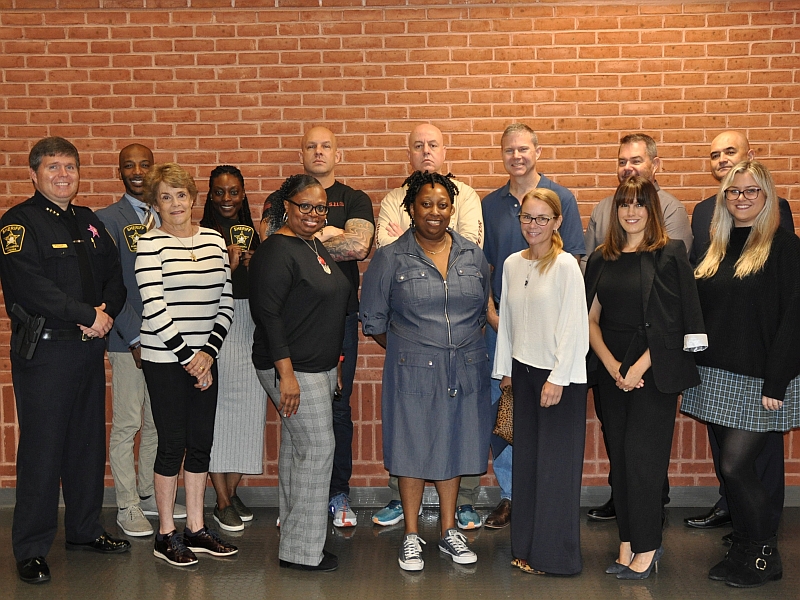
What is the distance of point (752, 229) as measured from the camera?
3938mm

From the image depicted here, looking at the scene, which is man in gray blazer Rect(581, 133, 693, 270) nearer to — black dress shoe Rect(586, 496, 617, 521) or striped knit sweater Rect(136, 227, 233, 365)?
black dress shoe Rect(586, 496, 617, 521)

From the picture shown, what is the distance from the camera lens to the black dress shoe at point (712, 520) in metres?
4.76

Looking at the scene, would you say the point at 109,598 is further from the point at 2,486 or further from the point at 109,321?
the point at 2,486

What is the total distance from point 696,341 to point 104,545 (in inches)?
A: 129

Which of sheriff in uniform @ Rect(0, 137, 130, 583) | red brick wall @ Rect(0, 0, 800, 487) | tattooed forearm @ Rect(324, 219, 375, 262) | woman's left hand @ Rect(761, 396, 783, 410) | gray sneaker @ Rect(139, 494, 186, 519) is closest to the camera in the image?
woman's left hand @ Rect(761, 396, 783, 410)

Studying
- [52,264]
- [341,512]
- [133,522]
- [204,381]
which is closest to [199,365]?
[204,381]

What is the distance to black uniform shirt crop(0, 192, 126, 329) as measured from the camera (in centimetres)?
397

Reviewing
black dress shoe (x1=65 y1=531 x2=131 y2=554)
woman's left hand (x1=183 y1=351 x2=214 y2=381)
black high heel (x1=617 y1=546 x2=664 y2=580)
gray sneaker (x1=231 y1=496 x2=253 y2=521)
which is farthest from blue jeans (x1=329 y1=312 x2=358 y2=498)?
black high heel (x1=617 y1=546 x2=664 y2=580)

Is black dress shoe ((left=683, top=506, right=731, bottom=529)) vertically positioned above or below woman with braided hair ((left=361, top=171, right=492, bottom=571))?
below

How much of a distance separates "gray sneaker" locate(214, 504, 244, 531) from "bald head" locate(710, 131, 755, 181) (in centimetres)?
350

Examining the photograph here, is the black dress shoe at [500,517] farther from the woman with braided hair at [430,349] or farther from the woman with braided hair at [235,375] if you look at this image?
the woman with braided hair at [235,375]

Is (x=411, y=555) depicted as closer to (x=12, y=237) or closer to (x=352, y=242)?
(x=352, y=242)

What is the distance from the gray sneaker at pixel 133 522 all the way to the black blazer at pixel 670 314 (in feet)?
9.82

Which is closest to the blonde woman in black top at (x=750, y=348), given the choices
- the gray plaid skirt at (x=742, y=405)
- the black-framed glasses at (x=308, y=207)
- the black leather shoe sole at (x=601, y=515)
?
the gray plaid skirt at (x=742, y=405)
